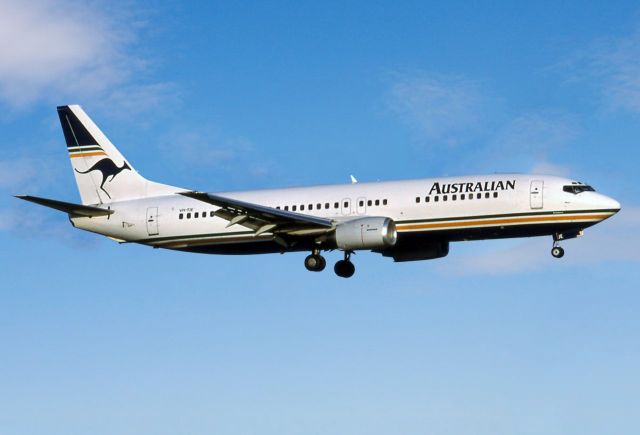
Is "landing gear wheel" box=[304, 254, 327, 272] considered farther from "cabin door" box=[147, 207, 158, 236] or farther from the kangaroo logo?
the kangaroo logo

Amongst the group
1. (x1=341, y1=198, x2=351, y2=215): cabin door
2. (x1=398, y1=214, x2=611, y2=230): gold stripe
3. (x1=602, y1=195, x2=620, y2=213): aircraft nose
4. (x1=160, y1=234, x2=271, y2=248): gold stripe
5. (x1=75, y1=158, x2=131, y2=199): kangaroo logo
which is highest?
(x1=75, y1=158, x2=131, y2=199): kangaroo logo

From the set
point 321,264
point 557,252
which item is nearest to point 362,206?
point 321,264

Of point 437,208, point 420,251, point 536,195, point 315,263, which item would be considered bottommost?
point 315,263

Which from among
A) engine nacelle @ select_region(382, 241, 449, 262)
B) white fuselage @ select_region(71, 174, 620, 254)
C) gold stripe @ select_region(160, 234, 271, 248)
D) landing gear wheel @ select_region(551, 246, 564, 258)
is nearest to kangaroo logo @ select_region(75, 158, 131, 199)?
gold stripe @ select_region(160, 234, 271, 248)

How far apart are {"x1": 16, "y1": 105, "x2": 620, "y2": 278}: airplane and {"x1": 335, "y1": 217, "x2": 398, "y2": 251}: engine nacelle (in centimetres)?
4

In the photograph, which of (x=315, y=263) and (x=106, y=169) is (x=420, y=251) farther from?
(x=106, y=169)

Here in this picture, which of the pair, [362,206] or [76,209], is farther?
[76,209]

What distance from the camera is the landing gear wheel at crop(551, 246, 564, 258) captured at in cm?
4950

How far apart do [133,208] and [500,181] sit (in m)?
18.9

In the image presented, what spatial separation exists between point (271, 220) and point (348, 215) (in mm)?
3632

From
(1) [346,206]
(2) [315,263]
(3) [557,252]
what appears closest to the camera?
(3) [557,252]

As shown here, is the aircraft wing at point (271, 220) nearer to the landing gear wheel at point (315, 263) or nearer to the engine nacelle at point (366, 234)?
the engine nacelle at point (366, 234)

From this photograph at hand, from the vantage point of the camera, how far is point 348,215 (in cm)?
5128

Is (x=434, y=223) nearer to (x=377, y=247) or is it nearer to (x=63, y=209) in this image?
(x=377, y=247)
